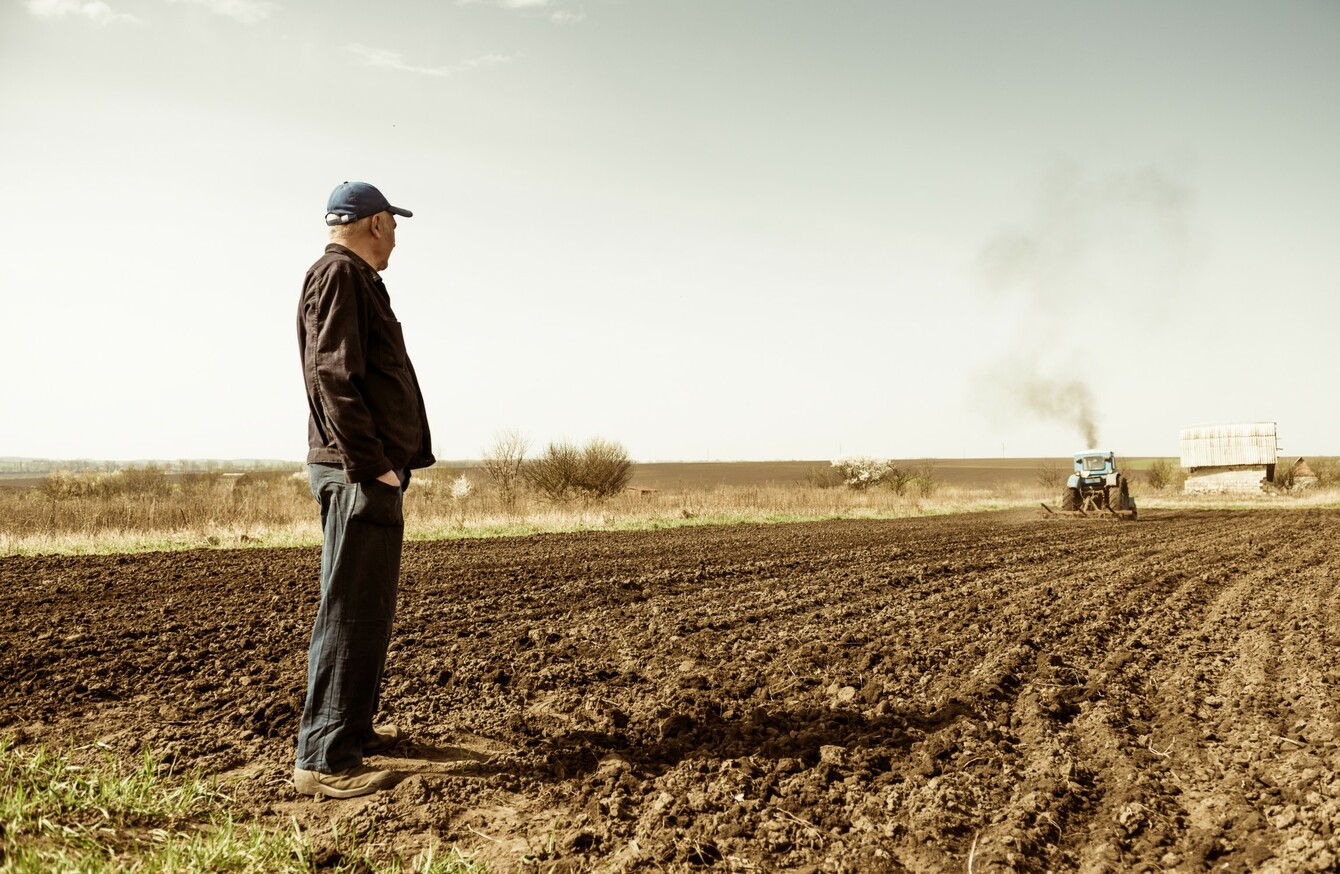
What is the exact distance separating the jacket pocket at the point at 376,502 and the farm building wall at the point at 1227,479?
46.4 metres

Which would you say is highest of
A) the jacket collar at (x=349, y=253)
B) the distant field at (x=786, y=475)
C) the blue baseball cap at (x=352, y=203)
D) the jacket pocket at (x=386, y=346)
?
the blue baseball cap at (x=352, y=203)

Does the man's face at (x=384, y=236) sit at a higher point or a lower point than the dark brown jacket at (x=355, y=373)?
higher

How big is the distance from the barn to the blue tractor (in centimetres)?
2248

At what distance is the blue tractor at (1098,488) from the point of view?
21664 millimetres

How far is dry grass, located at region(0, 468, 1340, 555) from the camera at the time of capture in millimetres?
13492

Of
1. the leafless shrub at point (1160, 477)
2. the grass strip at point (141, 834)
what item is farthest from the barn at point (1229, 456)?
the grass strip at point (141, 834)

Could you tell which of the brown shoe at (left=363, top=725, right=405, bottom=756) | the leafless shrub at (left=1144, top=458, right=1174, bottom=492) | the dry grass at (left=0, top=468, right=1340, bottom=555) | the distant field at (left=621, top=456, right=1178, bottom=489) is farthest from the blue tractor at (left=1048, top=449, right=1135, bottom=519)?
the leafless shrub at (left=1144, top=458, right=1174, bottom=492)

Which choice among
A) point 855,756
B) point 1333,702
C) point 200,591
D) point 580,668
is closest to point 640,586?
point 580,668

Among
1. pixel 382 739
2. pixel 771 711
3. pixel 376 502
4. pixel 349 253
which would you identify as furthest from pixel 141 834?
→ pixel 771 711

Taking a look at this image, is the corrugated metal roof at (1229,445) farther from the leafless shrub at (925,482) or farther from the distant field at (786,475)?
the leafless shrub at (925,482)

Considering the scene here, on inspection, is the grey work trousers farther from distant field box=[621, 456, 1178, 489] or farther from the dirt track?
distant field box=[621, 456, 1178, 489]

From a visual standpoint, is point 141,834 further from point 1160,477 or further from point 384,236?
point 1160,477

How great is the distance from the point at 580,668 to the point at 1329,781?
142 inches

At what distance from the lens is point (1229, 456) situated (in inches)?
1583
